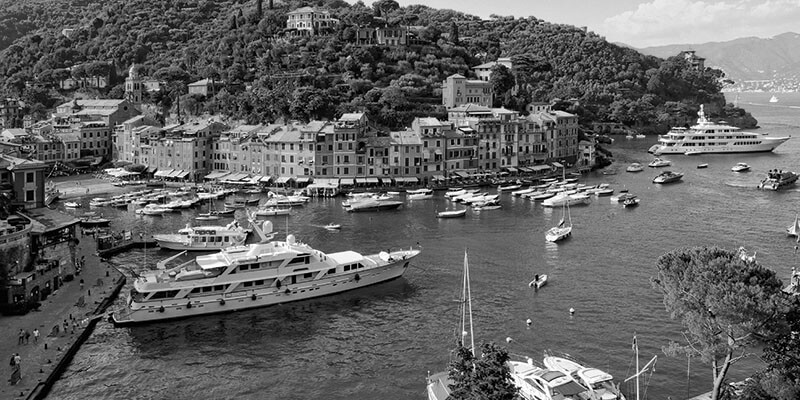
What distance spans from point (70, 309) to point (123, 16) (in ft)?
378

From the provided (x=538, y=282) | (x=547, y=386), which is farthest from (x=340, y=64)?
(x=547, y=386)

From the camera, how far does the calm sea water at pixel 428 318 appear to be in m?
26.7

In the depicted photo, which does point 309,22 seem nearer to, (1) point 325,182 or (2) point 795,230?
(1) point 325,182

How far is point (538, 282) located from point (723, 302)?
18.7 meters

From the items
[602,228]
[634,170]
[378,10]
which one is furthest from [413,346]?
[378,10]

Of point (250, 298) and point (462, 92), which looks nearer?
point (250, 298)

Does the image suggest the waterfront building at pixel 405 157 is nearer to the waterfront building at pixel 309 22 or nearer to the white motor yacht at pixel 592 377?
the waterfront building at pixel 309 22

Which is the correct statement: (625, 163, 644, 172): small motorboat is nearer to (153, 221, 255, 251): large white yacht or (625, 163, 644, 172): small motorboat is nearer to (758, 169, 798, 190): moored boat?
(758, 169, 798, 190): moored boat

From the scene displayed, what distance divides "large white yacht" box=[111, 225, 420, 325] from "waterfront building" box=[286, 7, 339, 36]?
7550 centimetres

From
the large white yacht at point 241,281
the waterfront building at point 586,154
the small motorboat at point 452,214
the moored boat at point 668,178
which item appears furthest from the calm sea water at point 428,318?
the waterfront building at point 586,154

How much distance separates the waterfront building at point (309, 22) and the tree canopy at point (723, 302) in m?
92.4

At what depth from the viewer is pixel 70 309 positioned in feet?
107

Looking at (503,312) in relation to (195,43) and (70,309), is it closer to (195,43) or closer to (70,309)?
(70,309)

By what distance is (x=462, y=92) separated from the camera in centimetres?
9112
